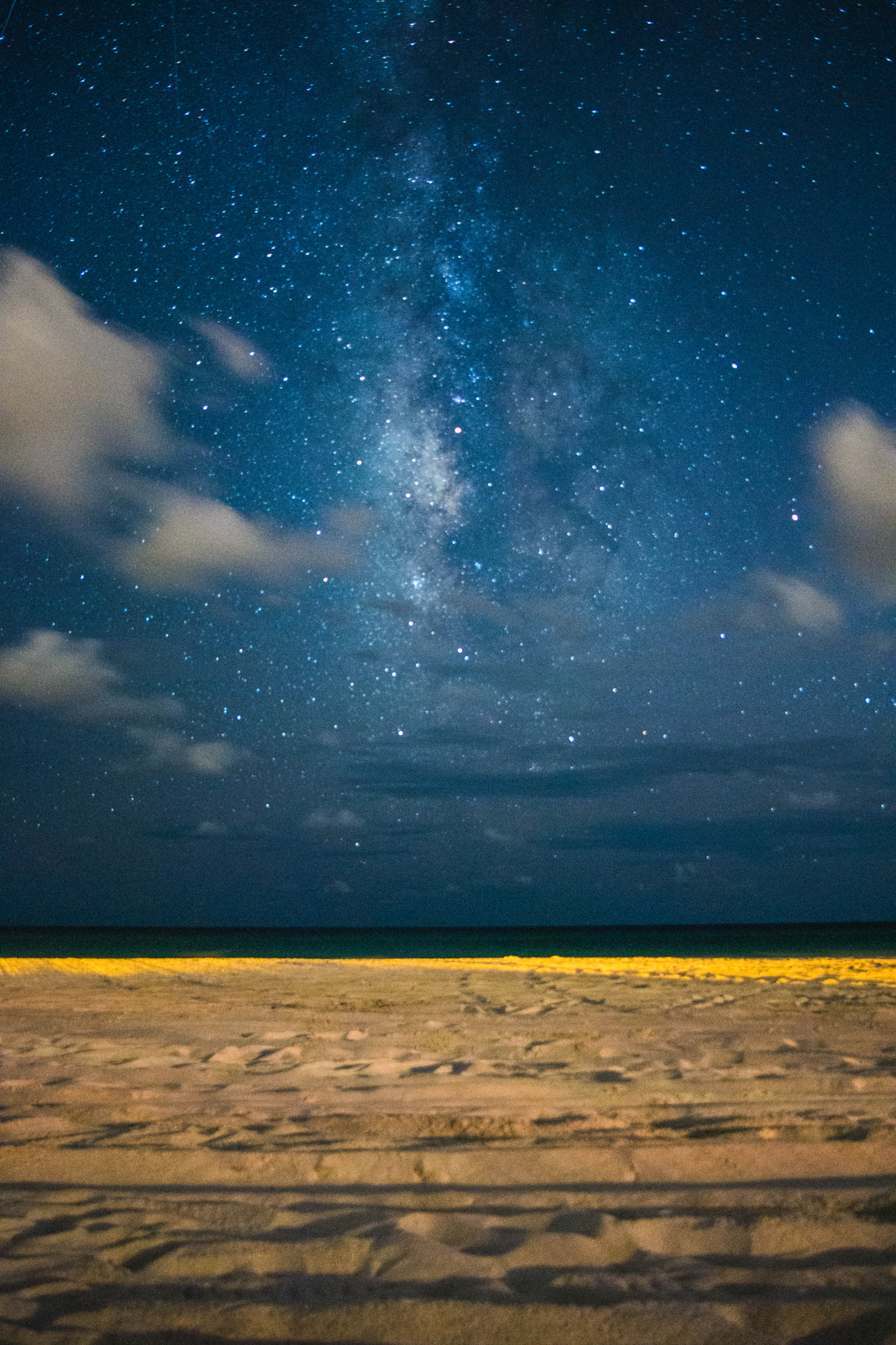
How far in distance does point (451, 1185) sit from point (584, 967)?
10501 millimetres

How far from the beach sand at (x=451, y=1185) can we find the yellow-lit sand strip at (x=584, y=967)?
538 cm

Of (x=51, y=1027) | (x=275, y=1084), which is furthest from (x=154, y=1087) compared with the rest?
(x=51, y=1027)

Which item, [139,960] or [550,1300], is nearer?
[550,1300]

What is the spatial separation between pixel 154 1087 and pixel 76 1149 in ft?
3.45

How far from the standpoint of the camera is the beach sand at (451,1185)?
2.09 meters

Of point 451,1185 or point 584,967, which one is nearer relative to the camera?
point 451,1185

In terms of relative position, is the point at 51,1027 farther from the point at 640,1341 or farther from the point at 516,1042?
the point at 640,1341

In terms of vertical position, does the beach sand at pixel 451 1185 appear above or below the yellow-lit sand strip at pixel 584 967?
above

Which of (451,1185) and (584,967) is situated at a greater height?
(451,1185)

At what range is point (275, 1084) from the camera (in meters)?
4.44

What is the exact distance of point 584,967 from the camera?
499 inches

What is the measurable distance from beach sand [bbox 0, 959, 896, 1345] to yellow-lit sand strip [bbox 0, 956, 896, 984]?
5380mm

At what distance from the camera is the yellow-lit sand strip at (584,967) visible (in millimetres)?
11164

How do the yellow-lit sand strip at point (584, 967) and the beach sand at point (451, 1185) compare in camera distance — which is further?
the yellow-lit sand strip at point (584, 967)
